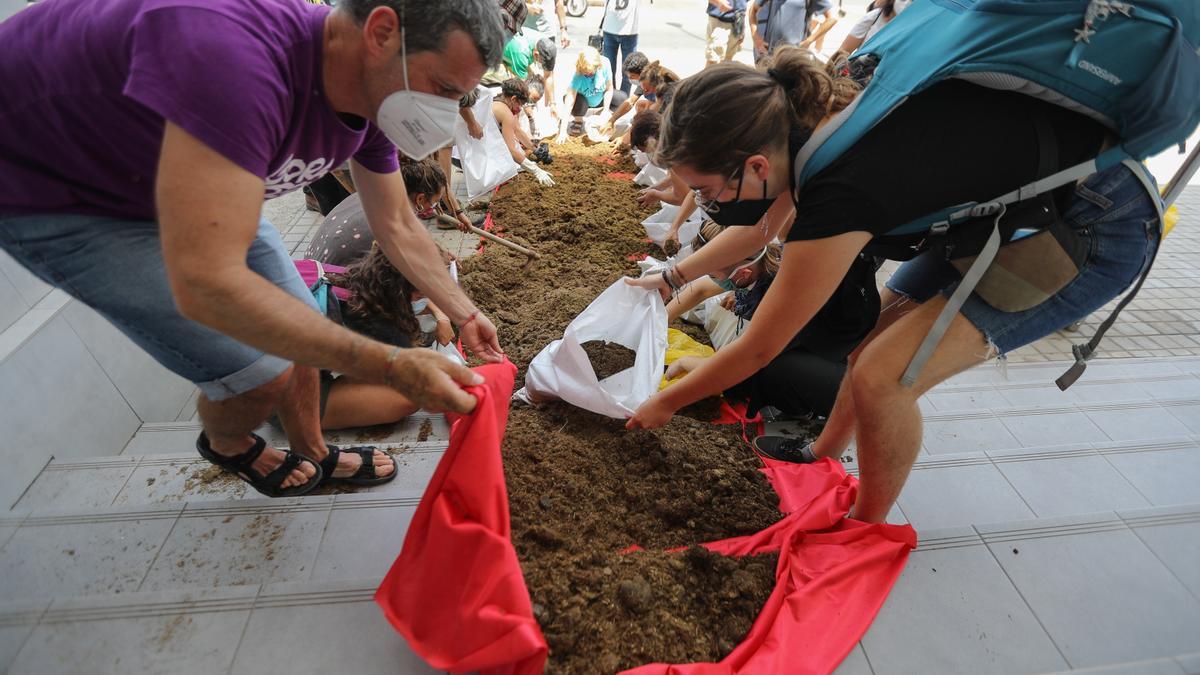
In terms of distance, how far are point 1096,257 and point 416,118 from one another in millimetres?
1654

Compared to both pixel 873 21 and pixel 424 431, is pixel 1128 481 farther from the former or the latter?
pixel 873 21

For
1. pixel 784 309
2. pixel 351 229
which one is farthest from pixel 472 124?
pixel 784 309

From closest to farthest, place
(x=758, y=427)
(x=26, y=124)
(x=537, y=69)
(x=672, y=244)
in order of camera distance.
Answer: (x=26, y=124)
(x=758, y=427)
(x=672, y=244)
(x=537, y=69)

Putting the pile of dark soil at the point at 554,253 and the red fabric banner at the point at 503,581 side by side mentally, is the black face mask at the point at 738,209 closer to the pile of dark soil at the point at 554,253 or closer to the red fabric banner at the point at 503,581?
the red fabric banner at the point at 503,581

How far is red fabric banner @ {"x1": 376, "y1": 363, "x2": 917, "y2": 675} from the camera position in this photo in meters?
1.17

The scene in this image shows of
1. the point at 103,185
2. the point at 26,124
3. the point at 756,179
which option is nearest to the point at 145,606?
the point at 103,185

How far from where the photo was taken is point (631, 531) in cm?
178

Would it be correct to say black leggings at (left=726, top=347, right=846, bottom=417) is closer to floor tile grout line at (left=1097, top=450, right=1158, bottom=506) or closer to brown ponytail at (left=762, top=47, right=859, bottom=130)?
floor tile grout line at (left=1097, top=450, right=1158, bottom=506)

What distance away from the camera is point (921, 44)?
4.24 feet

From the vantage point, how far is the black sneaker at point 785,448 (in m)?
2.22

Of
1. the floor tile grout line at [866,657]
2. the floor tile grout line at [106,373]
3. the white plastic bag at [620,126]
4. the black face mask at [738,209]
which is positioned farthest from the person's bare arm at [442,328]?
the white plastic bag at [620,126]

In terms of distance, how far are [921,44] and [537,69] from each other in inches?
219

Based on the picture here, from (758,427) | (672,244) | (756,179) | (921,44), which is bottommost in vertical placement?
(758,427)

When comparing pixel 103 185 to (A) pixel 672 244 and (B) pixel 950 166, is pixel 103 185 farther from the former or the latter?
(A) pixel 672 244
